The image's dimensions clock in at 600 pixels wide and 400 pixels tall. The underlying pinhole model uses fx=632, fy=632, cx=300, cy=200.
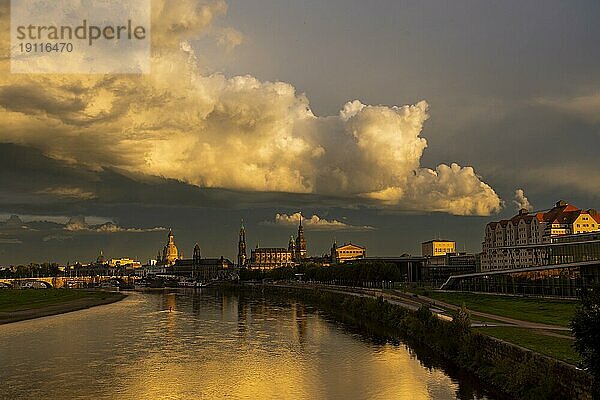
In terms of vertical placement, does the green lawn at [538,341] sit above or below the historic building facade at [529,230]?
below

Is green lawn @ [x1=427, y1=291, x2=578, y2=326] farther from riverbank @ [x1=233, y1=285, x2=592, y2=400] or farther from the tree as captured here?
the tree

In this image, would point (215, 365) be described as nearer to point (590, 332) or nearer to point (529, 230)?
point (590, 332)

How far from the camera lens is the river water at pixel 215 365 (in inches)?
1529

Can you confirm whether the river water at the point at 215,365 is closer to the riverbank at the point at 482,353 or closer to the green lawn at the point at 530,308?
the riverbank at the point at 482,353

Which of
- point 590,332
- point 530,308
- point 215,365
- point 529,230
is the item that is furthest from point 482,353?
point 529,230

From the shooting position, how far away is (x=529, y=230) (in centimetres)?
14425

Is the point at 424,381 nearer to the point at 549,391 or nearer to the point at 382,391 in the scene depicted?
the point at 382,391

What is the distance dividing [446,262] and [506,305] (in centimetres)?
10046

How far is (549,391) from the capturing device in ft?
98.2

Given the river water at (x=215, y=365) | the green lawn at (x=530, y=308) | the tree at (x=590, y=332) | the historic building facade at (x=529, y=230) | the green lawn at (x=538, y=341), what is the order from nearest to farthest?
1. the tree at (x=590, y=332)
2. the green lawn at (x=538, y=341)
3. the river water at (x=215, y=365)
4. the green lawn at (x=530, y=308)
5. the historic building facade at (x=529, y=230)

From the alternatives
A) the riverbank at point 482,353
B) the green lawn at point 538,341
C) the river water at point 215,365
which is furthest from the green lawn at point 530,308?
the river water at point 215,365

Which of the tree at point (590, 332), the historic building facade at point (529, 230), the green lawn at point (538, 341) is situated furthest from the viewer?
the historic building facade at point (529, 230)

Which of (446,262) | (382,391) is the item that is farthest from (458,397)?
(446,262)

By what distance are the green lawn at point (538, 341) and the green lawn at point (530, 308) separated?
18.1ft
